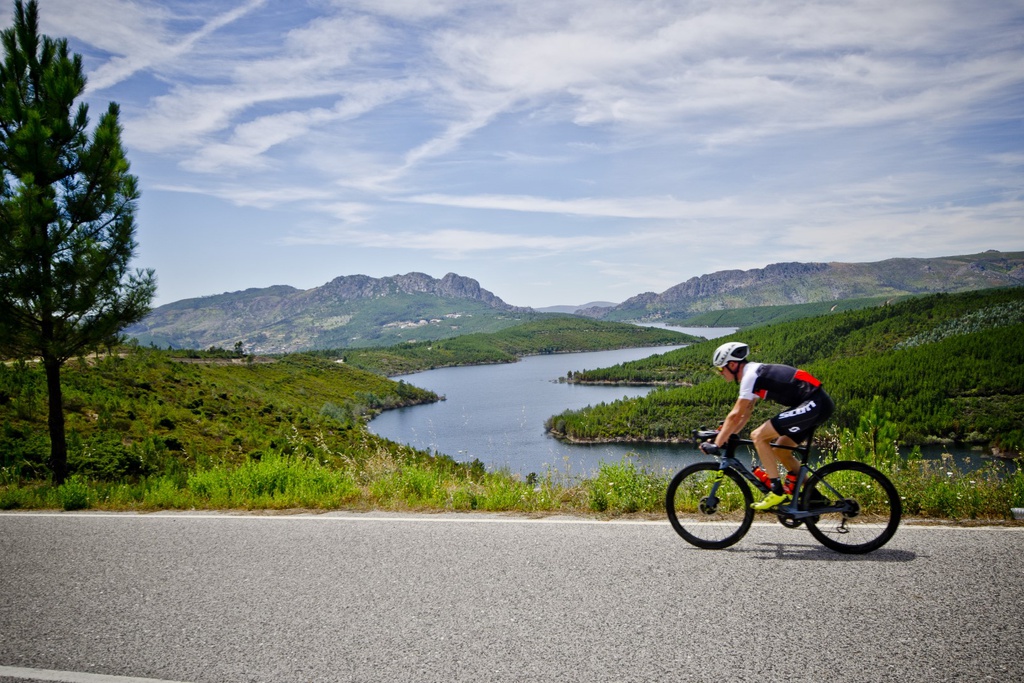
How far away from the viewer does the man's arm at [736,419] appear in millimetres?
5828

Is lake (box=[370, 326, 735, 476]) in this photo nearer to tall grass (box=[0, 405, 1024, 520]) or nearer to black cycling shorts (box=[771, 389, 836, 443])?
tall grass (box=[0, 405, 1024, 520])

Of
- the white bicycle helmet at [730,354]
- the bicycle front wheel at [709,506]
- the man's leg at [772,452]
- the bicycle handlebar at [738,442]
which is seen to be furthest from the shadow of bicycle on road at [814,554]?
the white bicycle helmet at [730,354]

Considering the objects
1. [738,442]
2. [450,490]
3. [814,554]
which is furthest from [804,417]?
[450,490]

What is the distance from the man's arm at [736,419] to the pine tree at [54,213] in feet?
43.5

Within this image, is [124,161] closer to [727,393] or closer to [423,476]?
[423,476]

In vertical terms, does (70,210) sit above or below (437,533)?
above

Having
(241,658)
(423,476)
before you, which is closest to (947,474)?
(423,476)

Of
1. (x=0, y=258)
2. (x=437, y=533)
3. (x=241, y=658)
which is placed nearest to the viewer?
(x=241, y=658)

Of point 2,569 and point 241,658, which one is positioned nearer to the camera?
point 241,658

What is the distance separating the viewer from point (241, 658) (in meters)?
4.25

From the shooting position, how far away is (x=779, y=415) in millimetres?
5988

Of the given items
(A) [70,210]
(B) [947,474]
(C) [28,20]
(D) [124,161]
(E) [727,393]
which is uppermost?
(C) [28,20]

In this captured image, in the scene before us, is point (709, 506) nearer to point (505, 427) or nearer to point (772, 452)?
point (772, 452)

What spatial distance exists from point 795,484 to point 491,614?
11.8 ft
